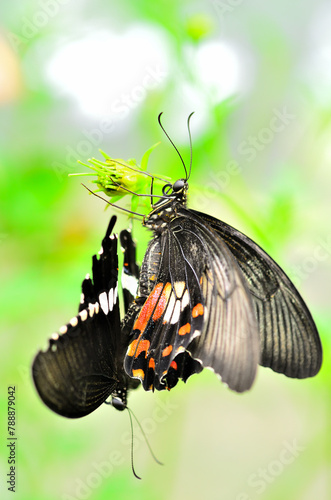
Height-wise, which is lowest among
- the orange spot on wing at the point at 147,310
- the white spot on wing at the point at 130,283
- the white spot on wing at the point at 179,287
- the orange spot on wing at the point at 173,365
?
the orange spot on wing at the point at 173,365

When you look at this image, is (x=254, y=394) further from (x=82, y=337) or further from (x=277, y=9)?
(x=277, y=9)

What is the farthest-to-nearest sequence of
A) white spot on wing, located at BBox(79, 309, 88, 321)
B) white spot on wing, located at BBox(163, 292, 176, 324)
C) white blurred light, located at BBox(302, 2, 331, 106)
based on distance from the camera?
white blurred light, located at BBox(302, 2, 331, 106), white spot on wing, located at BBox(163, 292, 176, 324), white spot on wing, located at BBox(79, 309, 88, 321)

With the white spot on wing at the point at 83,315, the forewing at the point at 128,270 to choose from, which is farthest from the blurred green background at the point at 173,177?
the white spot on wing at the point at 83,315

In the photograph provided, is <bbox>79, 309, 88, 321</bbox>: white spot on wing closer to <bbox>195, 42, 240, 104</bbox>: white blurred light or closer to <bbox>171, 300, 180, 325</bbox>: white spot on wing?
<bbox>171, 300, 180, 325</bbox>: white spot on wing

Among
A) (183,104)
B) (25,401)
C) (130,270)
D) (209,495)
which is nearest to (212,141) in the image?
(183,104)

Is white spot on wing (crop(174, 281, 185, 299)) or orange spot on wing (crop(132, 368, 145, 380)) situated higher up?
white spot on wing (crop(174, 281, 185, 299))

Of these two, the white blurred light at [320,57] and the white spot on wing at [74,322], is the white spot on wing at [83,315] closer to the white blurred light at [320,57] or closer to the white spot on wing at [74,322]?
the white spot on wing at [74,322]

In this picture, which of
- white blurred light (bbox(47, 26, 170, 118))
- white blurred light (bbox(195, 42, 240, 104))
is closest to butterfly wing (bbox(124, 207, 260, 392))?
white blurred light (bbox(195, 42, 240, 104))
